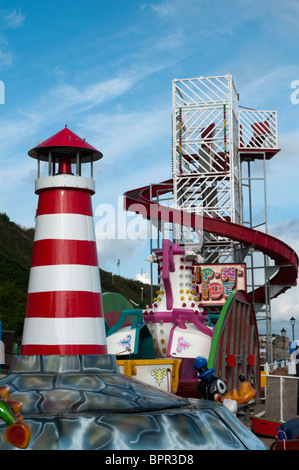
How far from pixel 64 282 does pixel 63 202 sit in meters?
0.67

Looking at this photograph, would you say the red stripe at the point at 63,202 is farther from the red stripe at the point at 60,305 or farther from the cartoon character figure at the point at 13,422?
the cartoon character figure at the point at 13,422

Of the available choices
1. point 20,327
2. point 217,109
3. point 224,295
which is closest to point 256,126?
point 217,109

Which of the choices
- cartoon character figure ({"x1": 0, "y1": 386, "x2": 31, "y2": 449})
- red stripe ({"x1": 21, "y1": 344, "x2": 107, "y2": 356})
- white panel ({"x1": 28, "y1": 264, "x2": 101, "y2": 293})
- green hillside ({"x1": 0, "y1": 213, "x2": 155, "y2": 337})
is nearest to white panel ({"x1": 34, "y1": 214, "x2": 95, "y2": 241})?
white panel ({"x1": 28, "y1": 264, "x2": 101, "y2": 293})

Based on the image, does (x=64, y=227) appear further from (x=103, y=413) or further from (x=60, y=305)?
(x=103, y=413)

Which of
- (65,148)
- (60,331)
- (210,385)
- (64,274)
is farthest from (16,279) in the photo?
(60,331)

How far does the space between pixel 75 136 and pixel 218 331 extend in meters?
8.00

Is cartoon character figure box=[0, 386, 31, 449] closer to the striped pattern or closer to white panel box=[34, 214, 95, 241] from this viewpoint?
the striped pattern

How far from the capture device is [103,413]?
155 inches

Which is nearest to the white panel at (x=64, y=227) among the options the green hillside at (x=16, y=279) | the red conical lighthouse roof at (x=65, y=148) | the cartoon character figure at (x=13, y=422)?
the red conical lighthouse roof at (x=65, y=148)

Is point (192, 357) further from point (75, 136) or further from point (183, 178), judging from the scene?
point (183, 178)

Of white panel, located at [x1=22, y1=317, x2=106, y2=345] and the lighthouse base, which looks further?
white panel, located at [x1=22, y1=317, x2=106, y2=345]

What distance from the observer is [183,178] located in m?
36.6

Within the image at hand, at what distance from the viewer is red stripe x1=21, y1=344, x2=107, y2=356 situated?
4.91m

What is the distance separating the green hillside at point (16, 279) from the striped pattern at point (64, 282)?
96.4 feet
